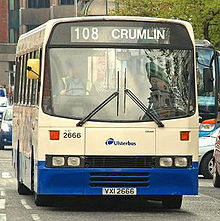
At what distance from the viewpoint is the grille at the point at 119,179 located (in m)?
17.2

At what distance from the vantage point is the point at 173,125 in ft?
57.1

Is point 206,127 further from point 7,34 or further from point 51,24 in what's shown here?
point 7,34

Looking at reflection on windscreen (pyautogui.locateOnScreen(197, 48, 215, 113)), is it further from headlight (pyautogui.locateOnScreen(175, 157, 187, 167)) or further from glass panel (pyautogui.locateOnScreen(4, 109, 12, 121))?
headlight (pyautogui.locateOnScreen(175, 157, 187, 167))

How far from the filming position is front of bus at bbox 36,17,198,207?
675 inches

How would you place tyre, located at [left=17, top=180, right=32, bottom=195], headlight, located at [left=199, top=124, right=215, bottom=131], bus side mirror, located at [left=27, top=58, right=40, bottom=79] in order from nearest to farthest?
bus side mirror, located at [left=27, top=58, right=40, bottom=79], tyre, located at [left=17, top=180, right=32, bottom=195], headlight, located at [left=199, top=124, right=215, bottom=131]

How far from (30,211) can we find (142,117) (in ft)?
6.79

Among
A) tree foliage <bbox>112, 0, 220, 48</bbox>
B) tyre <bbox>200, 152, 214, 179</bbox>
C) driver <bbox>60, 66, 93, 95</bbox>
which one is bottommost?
tyre <bbox>200, 152, 214, 179</bbox>

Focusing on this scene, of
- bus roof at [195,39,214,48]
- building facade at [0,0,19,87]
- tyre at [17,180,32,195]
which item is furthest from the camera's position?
building facade at [0,0,19,87]

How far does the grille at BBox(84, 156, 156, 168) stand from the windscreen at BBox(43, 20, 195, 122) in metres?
0.55

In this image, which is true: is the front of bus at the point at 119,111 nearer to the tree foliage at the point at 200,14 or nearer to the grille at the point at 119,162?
the grille at the point at 119,162

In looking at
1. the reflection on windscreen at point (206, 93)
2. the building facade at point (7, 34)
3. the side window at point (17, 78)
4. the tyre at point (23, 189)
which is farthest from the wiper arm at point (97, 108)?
the building facade at point (7, 34)

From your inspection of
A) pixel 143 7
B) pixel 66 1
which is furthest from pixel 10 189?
pixel 66 1

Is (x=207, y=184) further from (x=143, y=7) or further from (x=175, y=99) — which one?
(x=143, y=7)

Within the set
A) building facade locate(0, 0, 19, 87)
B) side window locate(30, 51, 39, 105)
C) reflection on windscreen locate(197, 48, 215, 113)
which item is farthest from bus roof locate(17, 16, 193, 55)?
building facade locate(0, 0, 19, 87)
